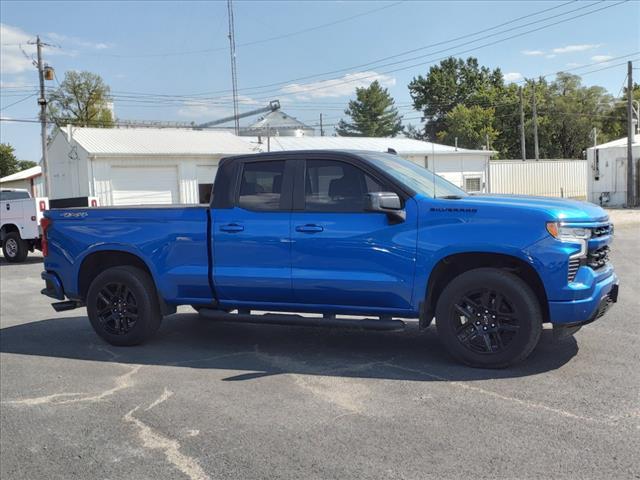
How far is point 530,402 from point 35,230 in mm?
15552

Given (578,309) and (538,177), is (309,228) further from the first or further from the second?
(538,177)

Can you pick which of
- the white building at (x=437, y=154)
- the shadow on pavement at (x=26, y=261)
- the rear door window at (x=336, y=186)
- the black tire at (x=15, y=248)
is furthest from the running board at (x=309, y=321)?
the white building at (x=437, y=154)

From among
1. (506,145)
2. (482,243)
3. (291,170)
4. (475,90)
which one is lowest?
(482,243)

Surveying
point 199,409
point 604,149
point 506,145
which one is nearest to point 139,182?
point 604,149

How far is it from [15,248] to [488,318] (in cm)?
1548

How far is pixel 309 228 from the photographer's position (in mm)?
5543

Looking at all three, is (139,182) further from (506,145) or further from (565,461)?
(506,145)

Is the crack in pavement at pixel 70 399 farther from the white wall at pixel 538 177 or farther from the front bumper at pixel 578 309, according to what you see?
the white wall at pixel 538 177

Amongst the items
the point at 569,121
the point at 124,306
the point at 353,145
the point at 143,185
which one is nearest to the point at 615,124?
the point at 569,121

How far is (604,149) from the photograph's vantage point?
32844 millimetres

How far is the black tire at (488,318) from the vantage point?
4918 mm

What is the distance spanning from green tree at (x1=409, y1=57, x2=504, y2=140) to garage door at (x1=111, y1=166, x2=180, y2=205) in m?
53.0

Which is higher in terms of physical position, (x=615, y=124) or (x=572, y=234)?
(x=615, y=124)

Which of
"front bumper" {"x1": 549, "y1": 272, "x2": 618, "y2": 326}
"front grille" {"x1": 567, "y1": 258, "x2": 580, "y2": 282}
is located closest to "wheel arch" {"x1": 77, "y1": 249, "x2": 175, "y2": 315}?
"front bumper" {"x1": 549, "y1": 272, "x2": 618, "y2": 326}
